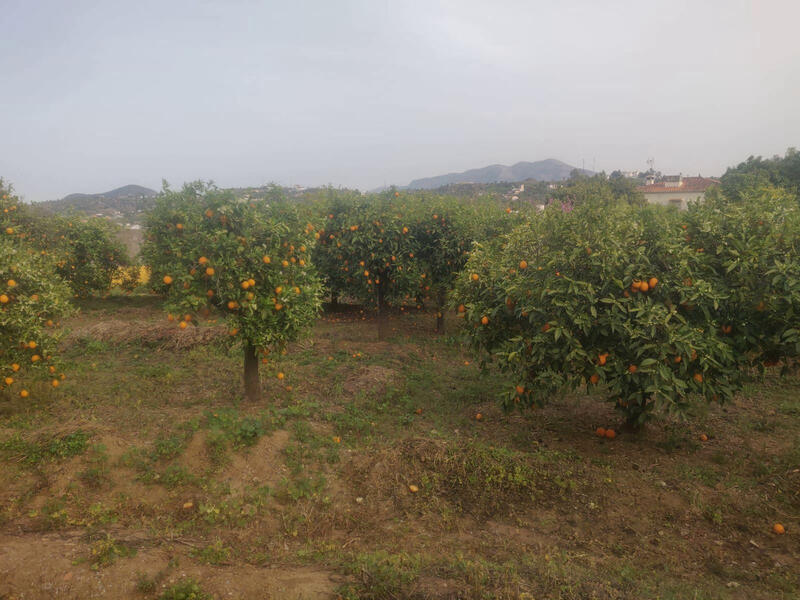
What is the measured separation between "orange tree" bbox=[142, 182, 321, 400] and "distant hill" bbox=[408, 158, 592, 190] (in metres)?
62.3

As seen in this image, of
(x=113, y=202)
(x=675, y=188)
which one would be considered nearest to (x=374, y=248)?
(x=113, y=202)

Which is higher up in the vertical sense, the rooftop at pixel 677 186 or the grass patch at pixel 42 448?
the rooftop at pixel 677 186

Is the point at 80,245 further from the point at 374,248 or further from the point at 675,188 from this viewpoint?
the point at 675,188

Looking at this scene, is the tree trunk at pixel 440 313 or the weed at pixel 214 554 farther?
the tree trunk at pixel 440 313

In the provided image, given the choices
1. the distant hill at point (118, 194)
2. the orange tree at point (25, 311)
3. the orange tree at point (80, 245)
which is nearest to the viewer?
the orange tree at point (25, 311)

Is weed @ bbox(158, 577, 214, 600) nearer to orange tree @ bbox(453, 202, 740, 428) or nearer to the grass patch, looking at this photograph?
the grass patch

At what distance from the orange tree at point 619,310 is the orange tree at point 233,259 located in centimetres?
291

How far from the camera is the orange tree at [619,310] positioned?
475cm

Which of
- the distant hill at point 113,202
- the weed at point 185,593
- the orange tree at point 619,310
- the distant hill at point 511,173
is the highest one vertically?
the distant hill at point 511,173

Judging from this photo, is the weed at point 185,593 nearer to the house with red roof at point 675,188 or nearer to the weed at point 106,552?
the weed at point 106,552

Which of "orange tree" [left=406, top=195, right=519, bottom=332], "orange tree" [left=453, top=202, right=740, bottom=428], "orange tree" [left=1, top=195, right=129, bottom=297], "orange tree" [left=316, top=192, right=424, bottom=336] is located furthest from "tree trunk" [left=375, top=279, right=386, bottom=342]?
"orange tree" [left=1, top=195, right=129, bottom=297]

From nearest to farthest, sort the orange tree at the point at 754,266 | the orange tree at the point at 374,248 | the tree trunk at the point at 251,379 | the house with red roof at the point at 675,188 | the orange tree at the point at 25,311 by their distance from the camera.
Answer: the orange tree at the point at 754,266, the orange tree at the point at 25,311, the tree trunk at the point at 251,379, the orange tree at the point at 374,248, the house with red roof at the point at 675,188

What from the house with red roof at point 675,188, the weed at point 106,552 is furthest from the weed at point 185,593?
the house with red roof at point 675,188

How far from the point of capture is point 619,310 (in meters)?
5.01
